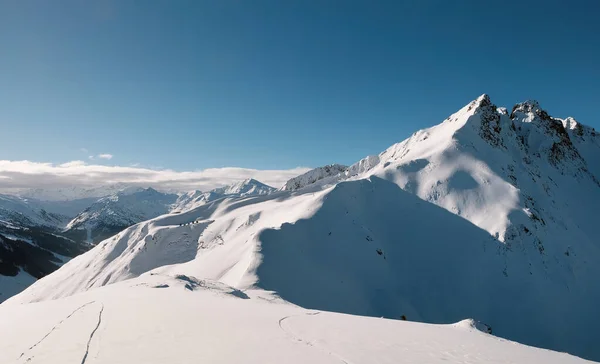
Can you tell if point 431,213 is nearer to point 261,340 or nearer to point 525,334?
point 525,334

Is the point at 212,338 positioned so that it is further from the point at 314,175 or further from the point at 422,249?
the point at 314,175

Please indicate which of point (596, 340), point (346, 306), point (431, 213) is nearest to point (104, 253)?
point (346, 306)

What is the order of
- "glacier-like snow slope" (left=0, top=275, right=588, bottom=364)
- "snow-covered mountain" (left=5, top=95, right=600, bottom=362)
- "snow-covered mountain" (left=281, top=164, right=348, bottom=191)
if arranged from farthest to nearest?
"snow-covered mountain" (left=281, top=164, right=348, bottom=191) → "snow-covered mountain" (left=5, top=95, right=600, bottom=362) → "glacier-like snow slope" (left=0, top=275, right=588, bottom=364)

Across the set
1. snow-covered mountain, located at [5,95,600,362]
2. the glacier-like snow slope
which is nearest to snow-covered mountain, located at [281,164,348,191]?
snow-covered mountain, located at [5,95,600,362]

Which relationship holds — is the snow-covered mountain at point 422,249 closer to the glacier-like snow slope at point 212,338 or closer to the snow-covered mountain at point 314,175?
the glacier-like snow slope at point 212,338

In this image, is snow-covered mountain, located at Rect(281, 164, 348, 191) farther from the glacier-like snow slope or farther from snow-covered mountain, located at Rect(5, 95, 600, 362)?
the glacier-like snow slope
